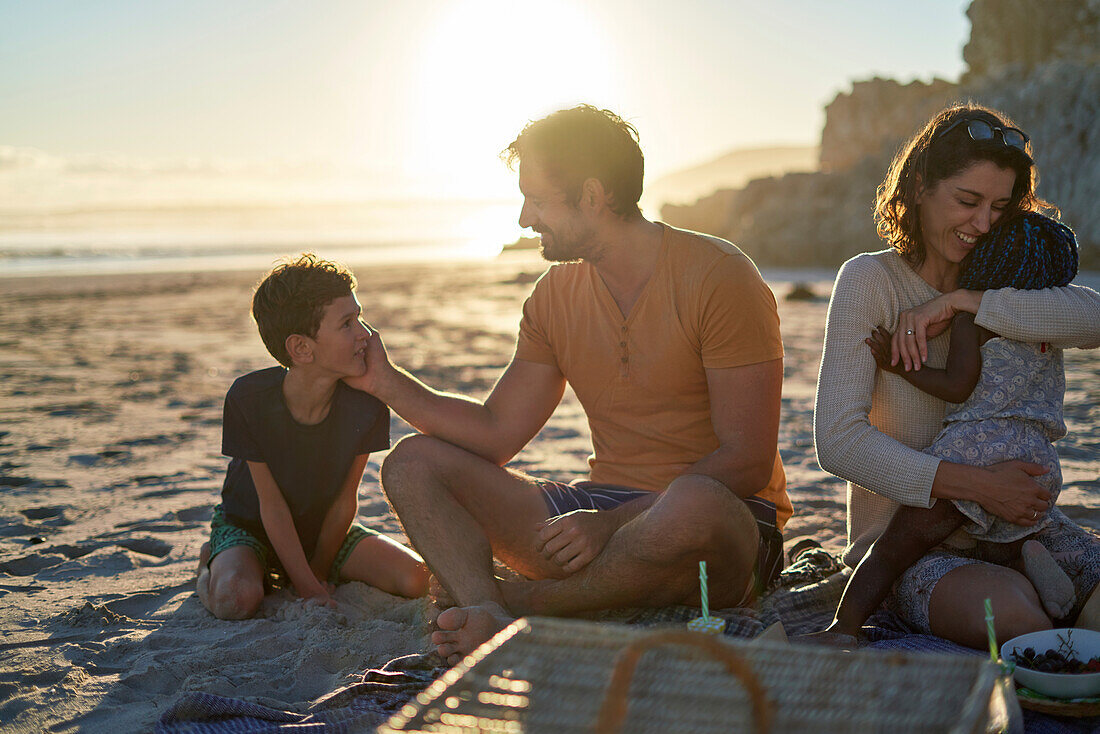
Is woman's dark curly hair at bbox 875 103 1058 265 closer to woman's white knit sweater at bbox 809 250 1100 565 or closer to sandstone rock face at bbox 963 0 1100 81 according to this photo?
woman's white knit sweater at bbox 809 250 1100 565

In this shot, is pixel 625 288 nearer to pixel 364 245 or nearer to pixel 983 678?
pixel 983 678

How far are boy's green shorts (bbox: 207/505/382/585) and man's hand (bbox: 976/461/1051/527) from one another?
89.7 inches

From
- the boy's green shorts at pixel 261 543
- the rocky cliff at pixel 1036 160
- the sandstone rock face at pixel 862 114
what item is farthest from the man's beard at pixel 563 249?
the sandstone rock face at pixel 862 114

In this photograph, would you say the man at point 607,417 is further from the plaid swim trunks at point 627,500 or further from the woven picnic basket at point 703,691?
the woven picnic basket at point 703,691

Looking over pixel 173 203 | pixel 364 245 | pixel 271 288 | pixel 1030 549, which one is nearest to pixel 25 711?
pixel 271 288

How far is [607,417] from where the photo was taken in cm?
329

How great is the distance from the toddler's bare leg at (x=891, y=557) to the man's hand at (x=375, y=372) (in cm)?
176

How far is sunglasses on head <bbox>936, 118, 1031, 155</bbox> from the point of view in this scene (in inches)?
109

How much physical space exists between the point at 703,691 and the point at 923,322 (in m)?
1.63

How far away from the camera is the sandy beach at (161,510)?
277 centimetres

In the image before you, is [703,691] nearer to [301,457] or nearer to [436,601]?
[436,601]

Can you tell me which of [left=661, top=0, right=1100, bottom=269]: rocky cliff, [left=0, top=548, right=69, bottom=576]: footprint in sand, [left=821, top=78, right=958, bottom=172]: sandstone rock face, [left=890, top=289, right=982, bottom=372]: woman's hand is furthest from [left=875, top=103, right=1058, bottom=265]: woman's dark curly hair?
[left=821, top=78, right=958, bottom=172]: sandstone rock face

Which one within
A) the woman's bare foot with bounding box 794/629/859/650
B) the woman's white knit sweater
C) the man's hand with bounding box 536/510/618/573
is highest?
the woman's white knit sweater

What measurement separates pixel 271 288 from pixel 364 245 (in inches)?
1271
